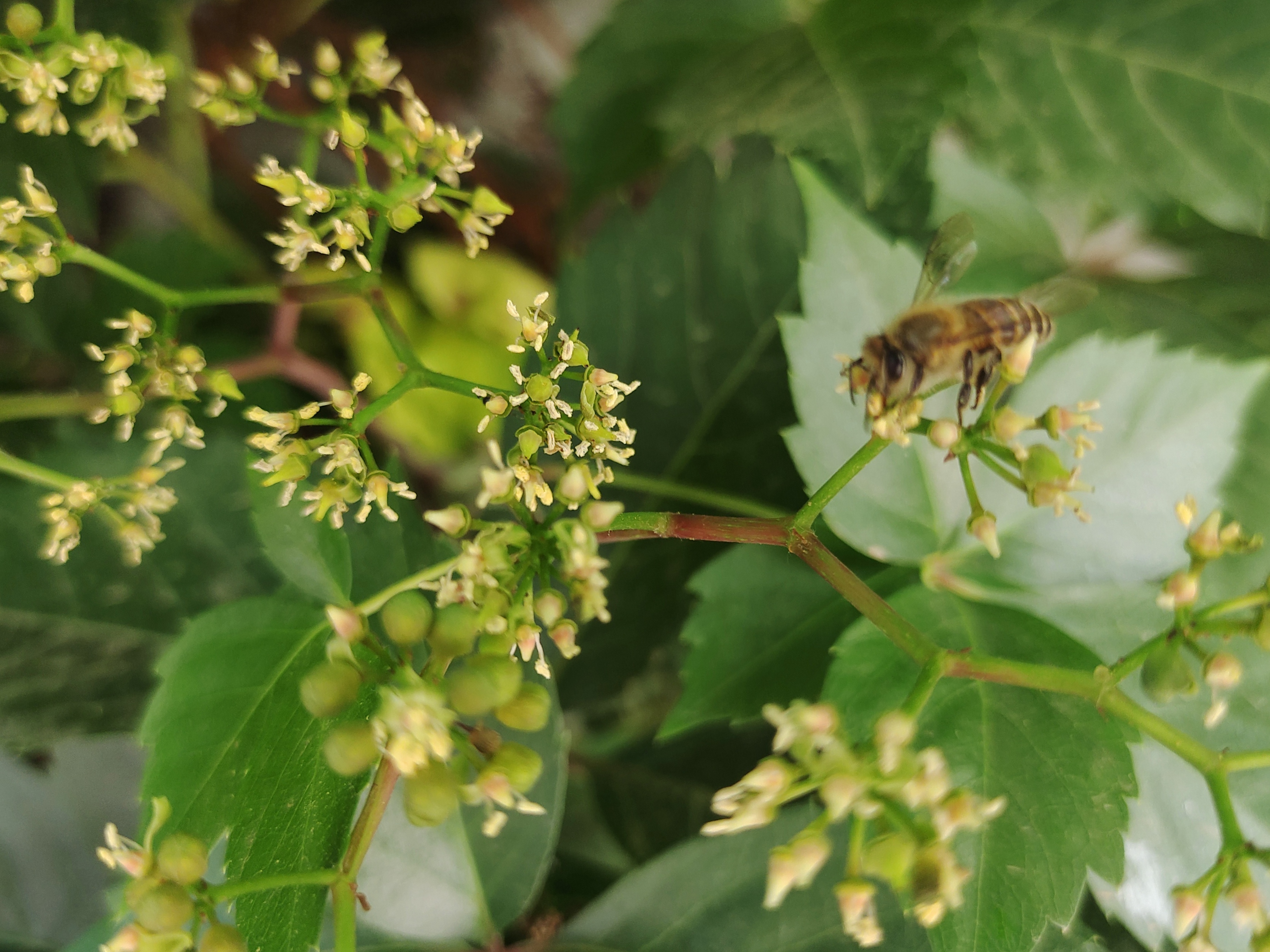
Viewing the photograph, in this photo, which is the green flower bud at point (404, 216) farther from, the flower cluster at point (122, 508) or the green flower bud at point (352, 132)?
the flower cluster at point (122, 508)

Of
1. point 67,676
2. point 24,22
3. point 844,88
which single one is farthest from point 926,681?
point 67,676

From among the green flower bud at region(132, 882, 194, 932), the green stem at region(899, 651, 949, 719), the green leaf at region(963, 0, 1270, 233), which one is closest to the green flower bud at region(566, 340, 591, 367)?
the green stem at region(899, 651, 949, 719)

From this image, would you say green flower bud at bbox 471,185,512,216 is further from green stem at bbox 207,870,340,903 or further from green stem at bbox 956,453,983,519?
green stem at bbox 207,870,340,903

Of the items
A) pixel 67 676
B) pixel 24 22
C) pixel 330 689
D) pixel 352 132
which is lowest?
pixel 67 676

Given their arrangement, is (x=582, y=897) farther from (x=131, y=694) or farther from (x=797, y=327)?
(x=797, y=327)

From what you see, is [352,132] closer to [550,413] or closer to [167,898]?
[550,413]

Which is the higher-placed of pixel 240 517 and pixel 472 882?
pixel 240 517

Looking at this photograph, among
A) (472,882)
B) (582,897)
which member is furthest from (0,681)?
(582,897)

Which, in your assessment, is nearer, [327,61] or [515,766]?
[515,766]
